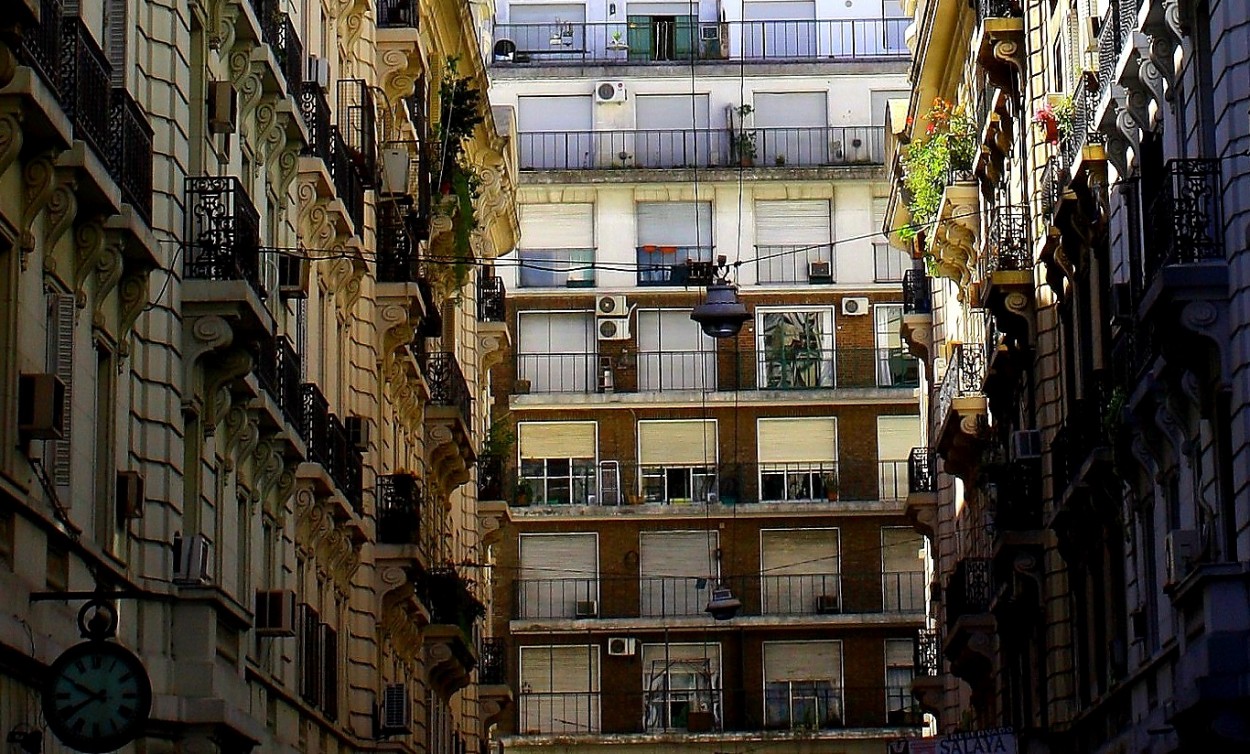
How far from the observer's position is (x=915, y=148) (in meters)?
45.3

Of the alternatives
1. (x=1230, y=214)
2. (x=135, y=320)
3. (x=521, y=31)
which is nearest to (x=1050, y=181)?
(x=1230, y=214)

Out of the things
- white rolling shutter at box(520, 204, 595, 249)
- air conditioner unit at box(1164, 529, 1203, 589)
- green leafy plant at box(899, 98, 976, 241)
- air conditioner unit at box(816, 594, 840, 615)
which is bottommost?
air conditioner unit at box(816, 594, 840, 615)

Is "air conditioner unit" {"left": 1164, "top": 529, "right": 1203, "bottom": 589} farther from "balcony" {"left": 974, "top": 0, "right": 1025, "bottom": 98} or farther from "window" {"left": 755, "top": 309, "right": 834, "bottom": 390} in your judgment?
"window" {"left": 755, "top": 309, "right": 834, "bottom": 390}

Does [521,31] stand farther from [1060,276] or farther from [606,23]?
[1060,276]

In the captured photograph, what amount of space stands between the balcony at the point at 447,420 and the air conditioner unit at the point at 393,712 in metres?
6.45

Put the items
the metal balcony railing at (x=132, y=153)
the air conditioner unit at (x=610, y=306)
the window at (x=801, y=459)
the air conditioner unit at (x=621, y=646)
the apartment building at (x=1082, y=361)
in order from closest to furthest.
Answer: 1. the metal balcony railing at (x=132, y=153)
2. the apartment building at (x=1082, y=361)
3. the air conditioner unit at (x=621, y=646)
4. the window at (x=801, y=459)
5. the air conditioner unit at (x=610, y=306)

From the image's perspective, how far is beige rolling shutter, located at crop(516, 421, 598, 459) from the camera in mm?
65875

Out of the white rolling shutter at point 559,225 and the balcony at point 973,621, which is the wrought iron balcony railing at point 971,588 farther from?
the white rolling shutter at point 559,225

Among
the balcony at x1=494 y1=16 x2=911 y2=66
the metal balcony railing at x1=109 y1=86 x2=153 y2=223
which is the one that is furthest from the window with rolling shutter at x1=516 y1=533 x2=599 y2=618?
the metal balcony railing at x1=109 y1=86 x2=153 y2=223

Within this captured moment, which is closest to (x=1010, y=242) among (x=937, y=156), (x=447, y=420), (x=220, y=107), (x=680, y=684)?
(x=937, y=156)

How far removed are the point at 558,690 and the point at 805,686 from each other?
19.2 ft

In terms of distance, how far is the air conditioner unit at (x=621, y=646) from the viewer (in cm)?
6488

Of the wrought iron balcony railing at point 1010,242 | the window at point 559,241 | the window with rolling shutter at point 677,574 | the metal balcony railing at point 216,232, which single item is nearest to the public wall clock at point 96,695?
the metal balcony railing at point 216,232

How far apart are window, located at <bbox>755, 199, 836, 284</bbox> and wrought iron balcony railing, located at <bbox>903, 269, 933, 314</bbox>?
1331 cm
